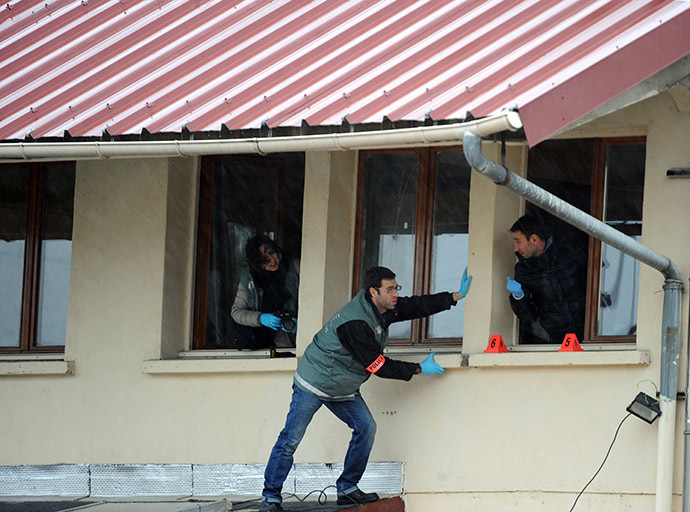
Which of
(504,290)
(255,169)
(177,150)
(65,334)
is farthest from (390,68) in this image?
(65,334)

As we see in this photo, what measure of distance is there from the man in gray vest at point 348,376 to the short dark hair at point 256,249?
1.27 m

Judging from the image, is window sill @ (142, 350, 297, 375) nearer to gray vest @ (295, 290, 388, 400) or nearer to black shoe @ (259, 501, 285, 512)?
gray vest @ (295, 290, 388, 400)

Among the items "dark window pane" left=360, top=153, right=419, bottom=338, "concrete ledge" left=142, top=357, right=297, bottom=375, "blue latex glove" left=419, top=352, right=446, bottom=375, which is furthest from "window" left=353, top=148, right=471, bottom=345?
"concrete ledge" left=142, top=357, right=297, bottom=375

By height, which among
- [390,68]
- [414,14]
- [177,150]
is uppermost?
[414,14]

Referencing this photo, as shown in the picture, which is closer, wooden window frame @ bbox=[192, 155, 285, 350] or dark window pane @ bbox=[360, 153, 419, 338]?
dark window pane @ bbox=[360, 153, 419, 338]

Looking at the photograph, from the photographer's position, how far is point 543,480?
8297mm

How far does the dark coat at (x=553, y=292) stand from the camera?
8.62 meters

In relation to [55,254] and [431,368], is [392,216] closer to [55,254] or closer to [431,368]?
[431,368]

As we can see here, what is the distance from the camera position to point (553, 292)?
8594mm

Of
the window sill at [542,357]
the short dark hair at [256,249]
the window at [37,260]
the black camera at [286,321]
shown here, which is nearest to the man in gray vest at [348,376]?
the window sill at [542,357]

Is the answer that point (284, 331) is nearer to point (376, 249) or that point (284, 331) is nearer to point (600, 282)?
point (376, 249)

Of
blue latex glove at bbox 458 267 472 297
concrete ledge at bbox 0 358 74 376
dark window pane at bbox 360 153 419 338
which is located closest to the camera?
blue latex glove at bbox 458 267 472 297

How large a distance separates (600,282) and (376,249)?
1.81 m

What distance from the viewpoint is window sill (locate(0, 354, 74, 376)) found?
984 cm
